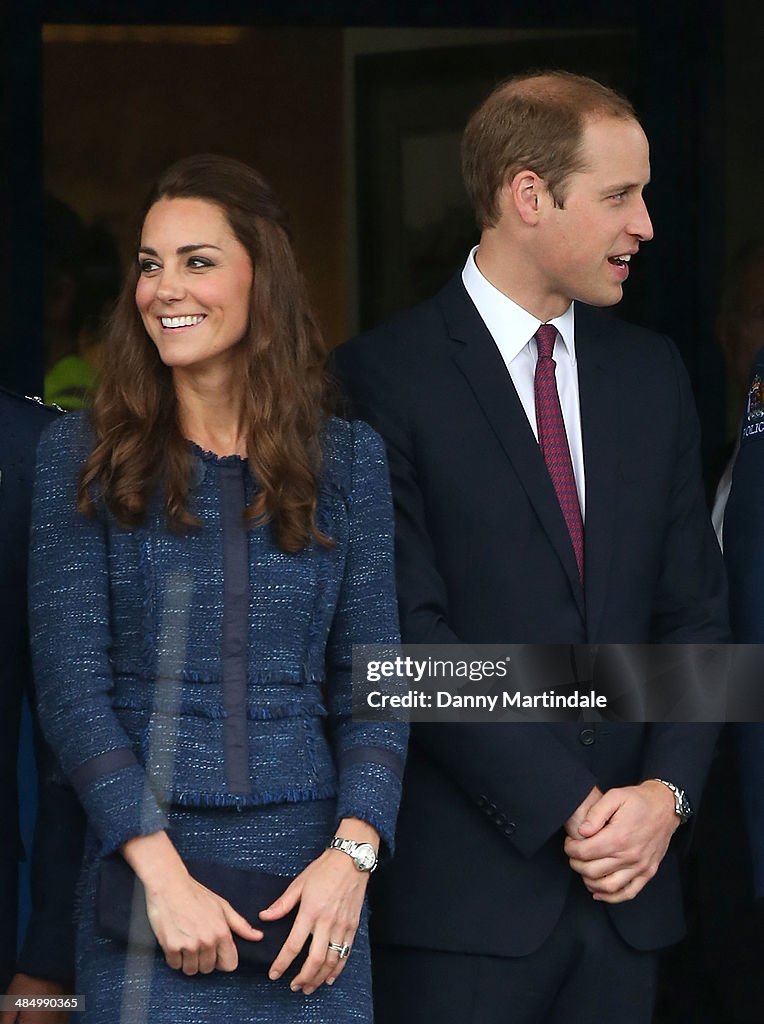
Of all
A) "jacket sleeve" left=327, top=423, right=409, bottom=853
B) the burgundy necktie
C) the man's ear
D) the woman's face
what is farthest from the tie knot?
the woman's face

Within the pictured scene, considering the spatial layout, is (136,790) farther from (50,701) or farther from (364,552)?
(364,552)

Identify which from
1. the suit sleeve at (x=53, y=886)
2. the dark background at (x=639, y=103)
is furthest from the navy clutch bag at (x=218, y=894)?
the dark background at (x=639, y=103)

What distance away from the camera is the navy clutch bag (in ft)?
8.00

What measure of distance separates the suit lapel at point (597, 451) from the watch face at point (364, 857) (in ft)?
1.80

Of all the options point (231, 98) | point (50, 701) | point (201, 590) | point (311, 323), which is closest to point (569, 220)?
point (311, 323)

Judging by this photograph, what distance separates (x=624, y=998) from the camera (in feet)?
9.48

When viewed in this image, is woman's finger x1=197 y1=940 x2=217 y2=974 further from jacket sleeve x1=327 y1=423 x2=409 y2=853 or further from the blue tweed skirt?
jacket sleeve x1=327 y1=423 x2=409 y2=853

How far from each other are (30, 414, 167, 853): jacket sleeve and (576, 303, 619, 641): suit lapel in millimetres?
745

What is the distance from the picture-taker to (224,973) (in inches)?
Answer: 97.4

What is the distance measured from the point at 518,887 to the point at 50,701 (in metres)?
0.75

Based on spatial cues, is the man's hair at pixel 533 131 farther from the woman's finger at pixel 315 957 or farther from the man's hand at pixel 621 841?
the woman's finger at pixel 315 957

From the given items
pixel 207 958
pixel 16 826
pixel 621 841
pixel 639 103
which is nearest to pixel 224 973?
pixel 207 958

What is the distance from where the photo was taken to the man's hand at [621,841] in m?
2.79

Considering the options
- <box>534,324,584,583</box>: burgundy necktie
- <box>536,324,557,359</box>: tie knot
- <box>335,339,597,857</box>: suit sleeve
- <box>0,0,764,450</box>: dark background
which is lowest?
<box>335,339,597,857</box>: suit sleeve
